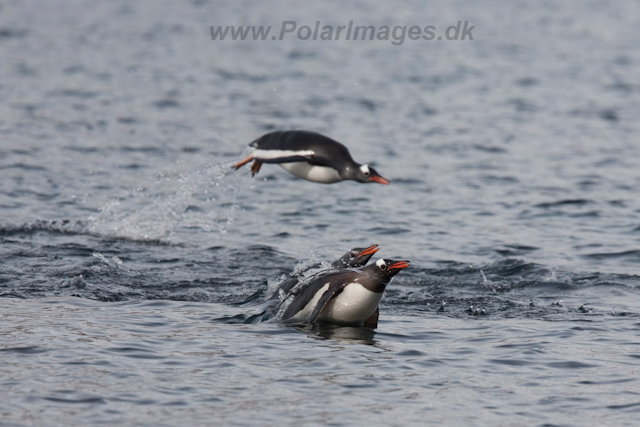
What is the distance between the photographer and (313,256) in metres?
12.1

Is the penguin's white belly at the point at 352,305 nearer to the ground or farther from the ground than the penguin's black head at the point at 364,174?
nearer to the ground

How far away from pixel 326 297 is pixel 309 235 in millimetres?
4841

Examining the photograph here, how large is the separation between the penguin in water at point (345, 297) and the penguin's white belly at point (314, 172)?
5.26 feet

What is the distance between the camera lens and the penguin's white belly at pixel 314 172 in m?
10.8

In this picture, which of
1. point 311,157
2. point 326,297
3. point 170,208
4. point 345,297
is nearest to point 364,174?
point 311,157

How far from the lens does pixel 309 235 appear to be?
1392cm

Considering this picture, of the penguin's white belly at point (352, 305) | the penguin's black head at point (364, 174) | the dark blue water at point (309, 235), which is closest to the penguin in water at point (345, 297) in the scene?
the penguin's white belly at point (352, 305)

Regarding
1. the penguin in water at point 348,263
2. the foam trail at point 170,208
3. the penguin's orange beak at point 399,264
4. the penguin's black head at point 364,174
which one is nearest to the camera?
the penguin's orange beak at point 399,264

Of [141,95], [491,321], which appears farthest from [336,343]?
[141,95]

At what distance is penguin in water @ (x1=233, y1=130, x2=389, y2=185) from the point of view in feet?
34.9

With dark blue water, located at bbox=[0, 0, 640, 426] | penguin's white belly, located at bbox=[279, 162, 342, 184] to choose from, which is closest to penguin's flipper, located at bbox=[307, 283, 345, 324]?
dark blue water, located at bbox=[0, 0, 640, 426]

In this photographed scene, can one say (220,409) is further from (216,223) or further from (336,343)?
(216,223)

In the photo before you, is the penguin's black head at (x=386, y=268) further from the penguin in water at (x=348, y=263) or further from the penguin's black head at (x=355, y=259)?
the penguin's black head at (x=355, y=259)

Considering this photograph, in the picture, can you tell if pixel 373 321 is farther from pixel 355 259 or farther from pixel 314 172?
pixel 314 172
